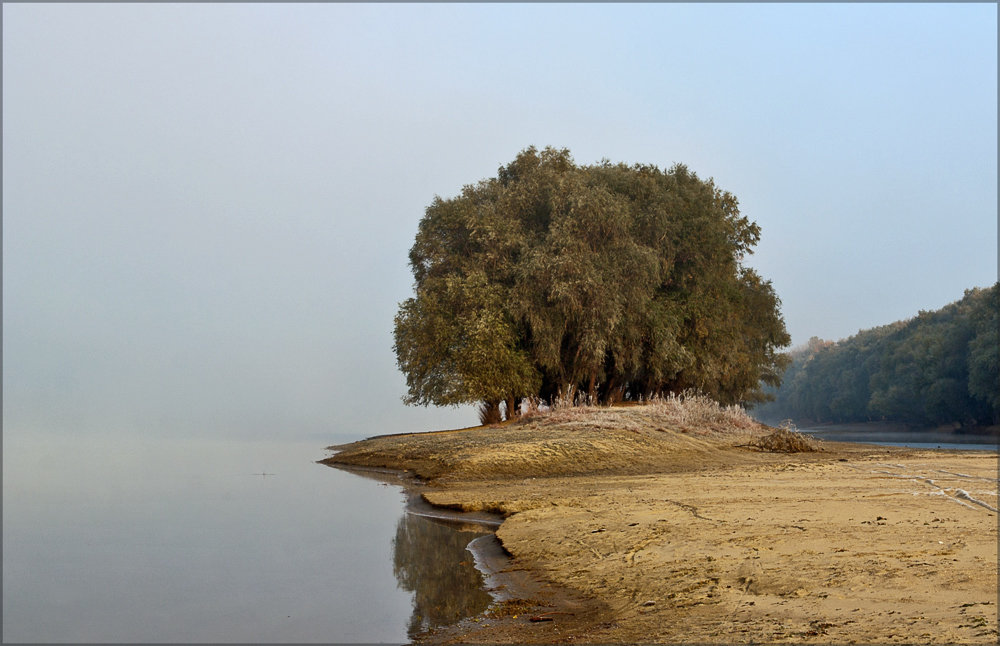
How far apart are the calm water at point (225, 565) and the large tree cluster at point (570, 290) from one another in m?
13.3

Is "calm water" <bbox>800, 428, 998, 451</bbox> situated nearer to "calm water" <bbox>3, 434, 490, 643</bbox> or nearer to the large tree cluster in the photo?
the large tree cluster

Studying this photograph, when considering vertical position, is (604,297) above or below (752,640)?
above

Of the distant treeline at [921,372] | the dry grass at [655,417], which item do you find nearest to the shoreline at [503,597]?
the dry grass at [655,417]

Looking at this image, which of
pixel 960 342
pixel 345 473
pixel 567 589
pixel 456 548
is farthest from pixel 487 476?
pixel 960 342

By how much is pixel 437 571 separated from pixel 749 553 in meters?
3.17

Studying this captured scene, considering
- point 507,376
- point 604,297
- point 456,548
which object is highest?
A: point 604,297

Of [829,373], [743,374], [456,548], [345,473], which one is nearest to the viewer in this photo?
[456,548]

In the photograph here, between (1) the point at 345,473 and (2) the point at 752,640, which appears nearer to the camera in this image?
(2) the point at 752,640

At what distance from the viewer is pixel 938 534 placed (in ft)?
23.7

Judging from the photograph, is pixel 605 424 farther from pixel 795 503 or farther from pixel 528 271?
pixel 795 503

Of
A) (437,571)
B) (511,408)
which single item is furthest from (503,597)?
(511,408)

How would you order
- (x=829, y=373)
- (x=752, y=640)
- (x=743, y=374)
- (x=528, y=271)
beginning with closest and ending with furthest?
1. (x=752, y=640)
2. (x=528, y=271)
3. (x=743, y=374)
4. (x=829, y=373)

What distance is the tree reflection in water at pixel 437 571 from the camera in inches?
260

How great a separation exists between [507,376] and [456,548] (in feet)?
63.4
